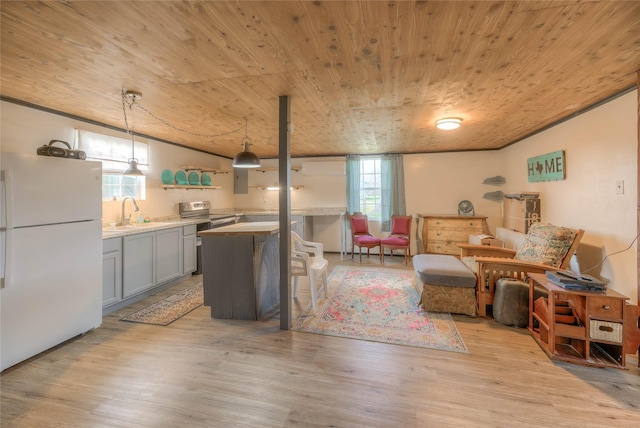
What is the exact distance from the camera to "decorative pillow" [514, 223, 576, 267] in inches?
104

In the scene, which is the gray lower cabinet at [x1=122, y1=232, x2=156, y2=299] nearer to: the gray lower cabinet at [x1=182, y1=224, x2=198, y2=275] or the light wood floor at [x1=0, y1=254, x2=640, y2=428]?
the gray lower cabinet at [x1=182, y1=224, x2=198, y2=275]

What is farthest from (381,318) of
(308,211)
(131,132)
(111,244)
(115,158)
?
(131,132)

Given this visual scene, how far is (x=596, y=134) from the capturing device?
2744 mm

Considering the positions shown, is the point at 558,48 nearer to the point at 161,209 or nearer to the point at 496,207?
the point at 496,207

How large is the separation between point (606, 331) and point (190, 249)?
4.71 meters

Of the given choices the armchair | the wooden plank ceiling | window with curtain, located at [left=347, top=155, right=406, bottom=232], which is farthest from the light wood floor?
window with curtain, located at [left=347, top=155, right=406, bottom=232]

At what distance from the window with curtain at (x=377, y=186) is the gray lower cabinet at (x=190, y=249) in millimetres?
3184

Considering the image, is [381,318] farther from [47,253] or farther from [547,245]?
[47,253]

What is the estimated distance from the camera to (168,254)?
3.78 m

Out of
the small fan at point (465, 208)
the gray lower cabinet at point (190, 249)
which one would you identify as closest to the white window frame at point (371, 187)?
the small fan at point (465, 208)

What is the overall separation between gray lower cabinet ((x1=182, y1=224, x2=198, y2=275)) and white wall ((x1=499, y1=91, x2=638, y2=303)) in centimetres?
499

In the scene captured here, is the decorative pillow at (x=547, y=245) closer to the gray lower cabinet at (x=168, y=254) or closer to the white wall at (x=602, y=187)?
the white wall at (x=602, y=187)

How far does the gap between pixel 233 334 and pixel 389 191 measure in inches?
170

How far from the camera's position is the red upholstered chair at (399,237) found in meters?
5.09
